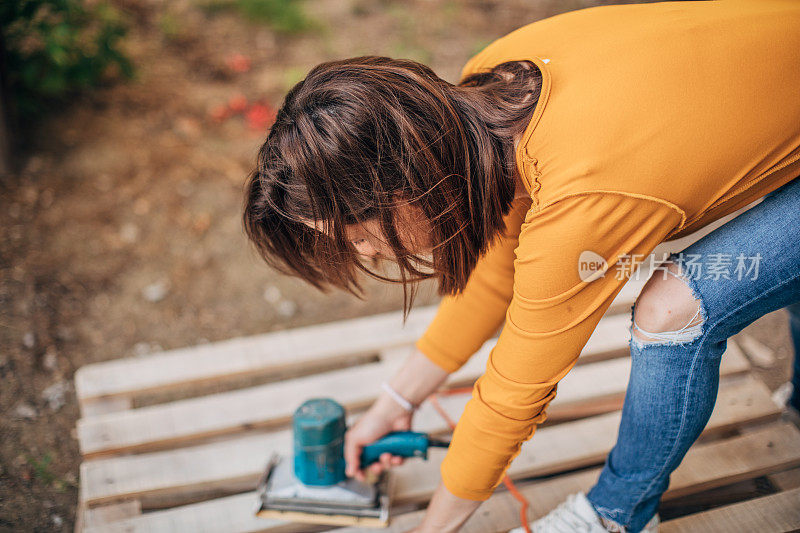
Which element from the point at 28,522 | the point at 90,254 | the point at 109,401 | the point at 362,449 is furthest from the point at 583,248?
the point at 90,254

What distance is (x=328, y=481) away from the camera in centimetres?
148

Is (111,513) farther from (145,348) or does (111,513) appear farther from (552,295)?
(552,295)

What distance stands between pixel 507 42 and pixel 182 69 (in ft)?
8.65

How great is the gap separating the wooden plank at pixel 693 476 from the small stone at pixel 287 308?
3.47ft

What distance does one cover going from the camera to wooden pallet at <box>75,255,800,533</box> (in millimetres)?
1553

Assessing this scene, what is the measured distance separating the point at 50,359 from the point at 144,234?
Result: 2.26 ft

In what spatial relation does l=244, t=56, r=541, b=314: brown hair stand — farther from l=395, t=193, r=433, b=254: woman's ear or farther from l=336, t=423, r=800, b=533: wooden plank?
l=336, t=423, r=800, b=533: wooden plank

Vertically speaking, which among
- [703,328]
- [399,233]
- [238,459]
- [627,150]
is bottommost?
[238,459]

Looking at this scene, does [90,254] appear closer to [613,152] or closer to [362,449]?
[362,449]

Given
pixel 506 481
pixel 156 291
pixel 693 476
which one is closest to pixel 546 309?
pixel 506 481

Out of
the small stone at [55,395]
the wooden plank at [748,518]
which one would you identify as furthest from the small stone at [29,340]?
the wooden plank at [748,518]

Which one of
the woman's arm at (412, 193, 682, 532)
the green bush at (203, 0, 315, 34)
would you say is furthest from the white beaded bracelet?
the green bush at (203, 0, 315, 34)

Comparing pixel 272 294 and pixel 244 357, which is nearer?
pixel 244 357

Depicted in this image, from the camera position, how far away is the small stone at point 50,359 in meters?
2.11
